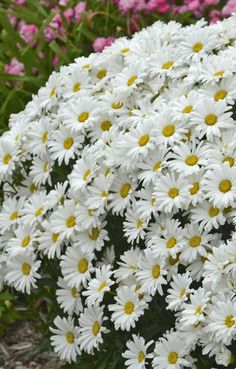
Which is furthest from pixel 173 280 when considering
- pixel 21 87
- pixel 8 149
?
pixel 21 87

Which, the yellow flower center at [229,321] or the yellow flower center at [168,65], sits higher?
the yellow flower center at [168,65]

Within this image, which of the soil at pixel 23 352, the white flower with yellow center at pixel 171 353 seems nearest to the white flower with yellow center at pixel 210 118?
the white flower with yellow center at pixel 171 353

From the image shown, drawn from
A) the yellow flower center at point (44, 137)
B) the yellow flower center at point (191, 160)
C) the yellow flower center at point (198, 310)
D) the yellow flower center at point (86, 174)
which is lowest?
the yellow flower center at point (198, 310)

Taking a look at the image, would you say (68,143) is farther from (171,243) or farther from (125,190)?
(171,243)

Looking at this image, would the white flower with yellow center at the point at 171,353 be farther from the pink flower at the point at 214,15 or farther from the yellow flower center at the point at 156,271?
the pink flower at the point at 214,15

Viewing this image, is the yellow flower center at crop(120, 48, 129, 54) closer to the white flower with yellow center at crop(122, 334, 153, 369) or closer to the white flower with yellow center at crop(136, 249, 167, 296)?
the white flower with yellow center at crop(136, 249, 167, 296)

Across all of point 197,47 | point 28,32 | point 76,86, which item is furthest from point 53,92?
point 28,32

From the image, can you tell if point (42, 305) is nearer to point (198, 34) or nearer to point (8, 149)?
point (8, 149)
